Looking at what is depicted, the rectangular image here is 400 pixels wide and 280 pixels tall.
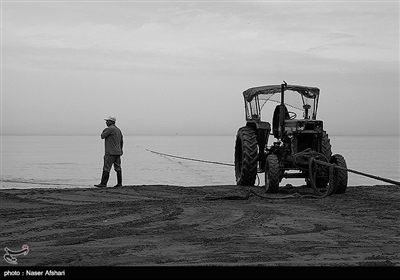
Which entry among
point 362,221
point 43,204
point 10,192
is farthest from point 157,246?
point 10,192

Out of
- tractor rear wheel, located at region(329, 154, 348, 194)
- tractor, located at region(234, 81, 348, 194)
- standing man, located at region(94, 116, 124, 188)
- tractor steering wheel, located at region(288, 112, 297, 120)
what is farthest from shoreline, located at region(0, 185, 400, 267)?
tractor steering wheel, located at region(288, 112, 297, 120)

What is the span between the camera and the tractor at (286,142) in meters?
11.9

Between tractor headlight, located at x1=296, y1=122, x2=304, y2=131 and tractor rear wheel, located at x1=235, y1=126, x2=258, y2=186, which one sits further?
tractor rear wheel, located at x1=235, y1=126, x2=258, y2=186

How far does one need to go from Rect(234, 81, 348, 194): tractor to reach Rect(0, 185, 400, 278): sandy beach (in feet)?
2.03

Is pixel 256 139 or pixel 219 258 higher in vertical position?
pixel 256 139

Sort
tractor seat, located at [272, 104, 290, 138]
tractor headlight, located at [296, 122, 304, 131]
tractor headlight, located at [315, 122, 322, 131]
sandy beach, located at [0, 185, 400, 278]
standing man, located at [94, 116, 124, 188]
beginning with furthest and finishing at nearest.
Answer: standing man, located at [94, 116, 124, 188], tractor seat, located at [272, 104, 290, 138], tractor headlight, located at [315, 122, 322, 131], tractor headlight, located at [296, 122, 304, 131], sandy beach, located at [0, 185, 400, 278]

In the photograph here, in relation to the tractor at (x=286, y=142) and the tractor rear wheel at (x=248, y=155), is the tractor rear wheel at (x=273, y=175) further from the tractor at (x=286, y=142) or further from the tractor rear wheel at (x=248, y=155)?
the tractor rear wheel at (x=248, y=155)

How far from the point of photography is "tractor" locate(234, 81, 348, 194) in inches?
468

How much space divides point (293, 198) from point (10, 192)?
5546 millimetres

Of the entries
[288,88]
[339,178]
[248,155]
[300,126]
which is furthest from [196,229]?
[288,88]

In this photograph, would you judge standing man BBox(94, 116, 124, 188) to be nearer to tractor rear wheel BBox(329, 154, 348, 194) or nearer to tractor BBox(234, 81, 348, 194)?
tractor BBox(234, 81, 348, 194)

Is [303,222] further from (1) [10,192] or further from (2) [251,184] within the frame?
(1) [10,192]

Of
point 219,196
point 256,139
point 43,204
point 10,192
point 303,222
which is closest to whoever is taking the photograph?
point 303,222
